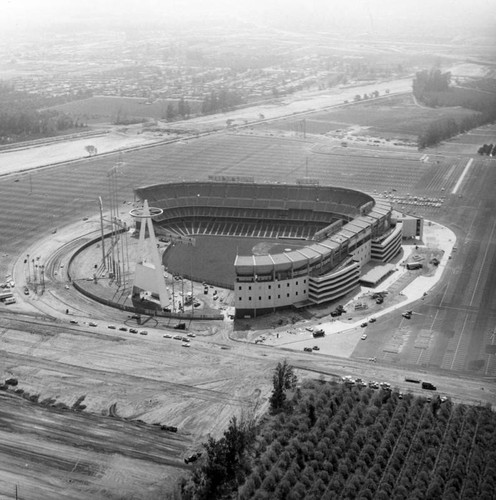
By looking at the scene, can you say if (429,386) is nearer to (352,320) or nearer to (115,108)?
(352,320)

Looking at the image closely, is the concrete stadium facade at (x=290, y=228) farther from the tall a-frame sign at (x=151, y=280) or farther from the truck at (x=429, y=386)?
the truck at (x=429, y=386)

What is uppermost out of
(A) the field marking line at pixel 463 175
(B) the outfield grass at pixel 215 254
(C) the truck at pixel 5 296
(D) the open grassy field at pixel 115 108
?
(D) the open grassy field at pixel 115 108

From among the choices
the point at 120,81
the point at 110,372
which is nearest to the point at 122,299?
the point at 110,372

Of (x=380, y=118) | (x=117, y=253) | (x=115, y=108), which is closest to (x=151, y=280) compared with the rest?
(x=117, y=253)

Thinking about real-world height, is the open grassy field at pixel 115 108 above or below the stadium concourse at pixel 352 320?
above

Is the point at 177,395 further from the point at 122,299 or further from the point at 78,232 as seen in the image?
the point at 78,232

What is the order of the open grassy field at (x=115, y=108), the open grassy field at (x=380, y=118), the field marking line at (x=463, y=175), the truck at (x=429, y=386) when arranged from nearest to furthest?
the truck at (x=429, y=386)
the field marking line at (x=463, y=175)
the open grassy field at (x=380, y=118)
the open grassy field at (x=115, y=108)

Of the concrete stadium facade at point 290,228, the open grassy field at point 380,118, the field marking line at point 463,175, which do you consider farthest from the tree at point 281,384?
the open grassy field at point 380,118
